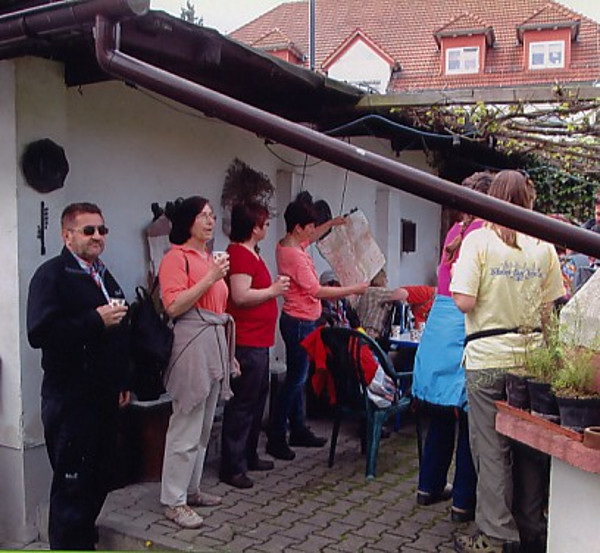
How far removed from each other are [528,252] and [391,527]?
174cm

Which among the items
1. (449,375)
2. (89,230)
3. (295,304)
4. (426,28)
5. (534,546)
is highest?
(426,28)

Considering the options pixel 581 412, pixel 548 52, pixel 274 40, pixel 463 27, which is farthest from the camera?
pixel 463 27

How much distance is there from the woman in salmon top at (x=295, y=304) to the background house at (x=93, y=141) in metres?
0.83

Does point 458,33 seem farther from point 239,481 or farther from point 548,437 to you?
point 548,437

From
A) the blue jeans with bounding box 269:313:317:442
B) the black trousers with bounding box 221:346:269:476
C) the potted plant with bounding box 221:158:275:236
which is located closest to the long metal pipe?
the black trousers with bounding box 221:346:269:476

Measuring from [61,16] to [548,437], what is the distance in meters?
2.19

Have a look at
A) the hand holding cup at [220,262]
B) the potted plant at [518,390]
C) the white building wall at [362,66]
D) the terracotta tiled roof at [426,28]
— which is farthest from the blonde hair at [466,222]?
the white building wall at [362,66]

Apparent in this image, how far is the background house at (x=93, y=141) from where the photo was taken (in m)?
3.67

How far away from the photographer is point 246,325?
4469 mm

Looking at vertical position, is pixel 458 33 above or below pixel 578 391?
above

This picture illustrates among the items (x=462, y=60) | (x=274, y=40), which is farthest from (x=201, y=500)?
(x=462, y=60)

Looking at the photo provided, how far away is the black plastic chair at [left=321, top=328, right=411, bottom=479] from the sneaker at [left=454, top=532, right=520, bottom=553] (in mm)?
1176

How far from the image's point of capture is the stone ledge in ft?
7.11

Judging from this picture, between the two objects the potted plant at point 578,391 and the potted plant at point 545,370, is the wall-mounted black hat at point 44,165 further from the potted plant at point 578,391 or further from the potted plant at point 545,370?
the potted plant at point 578,391
